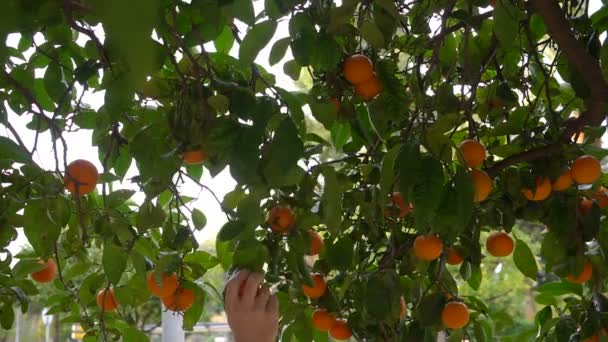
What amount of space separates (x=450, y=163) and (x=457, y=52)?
0.34 m

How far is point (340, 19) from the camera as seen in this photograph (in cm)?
67

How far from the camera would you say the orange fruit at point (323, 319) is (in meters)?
1.02

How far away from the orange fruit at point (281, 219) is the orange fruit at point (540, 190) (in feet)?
0.98

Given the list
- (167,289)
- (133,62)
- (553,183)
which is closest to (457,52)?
(553,183)

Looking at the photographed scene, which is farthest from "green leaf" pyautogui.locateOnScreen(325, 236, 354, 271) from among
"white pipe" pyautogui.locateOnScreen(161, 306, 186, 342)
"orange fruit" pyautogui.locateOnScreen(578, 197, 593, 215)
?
"white pipe" pyautogui.locateOnScreen(161, 306, 186, 342)

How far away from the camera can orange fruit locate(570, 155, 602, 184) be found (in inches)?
32.5

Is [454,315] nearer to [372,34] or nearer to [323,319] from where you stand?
[323,319]

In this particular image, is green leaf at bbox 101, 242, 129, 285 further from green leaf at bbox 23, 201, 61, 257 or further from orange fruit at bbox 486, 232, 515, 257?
orange fruit at bbox 486, 232, 515, 257

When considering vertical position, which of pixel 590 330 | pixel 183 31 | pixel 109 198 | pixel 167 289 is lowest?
pixel 590 330

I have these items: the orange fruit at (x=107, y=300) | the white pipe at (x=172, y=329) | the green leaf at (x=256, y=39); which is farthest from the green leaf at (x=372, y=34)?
the white pipe at (x=172, y=329)

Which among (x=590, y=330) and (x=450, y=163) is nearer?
(x=450, y=163)

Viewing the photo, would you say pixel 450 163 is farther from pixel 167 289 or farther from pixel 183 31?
pixel 167 289

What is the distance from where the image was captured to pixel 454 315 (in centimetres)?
90

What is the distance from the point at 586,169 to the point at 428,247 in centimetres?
21
